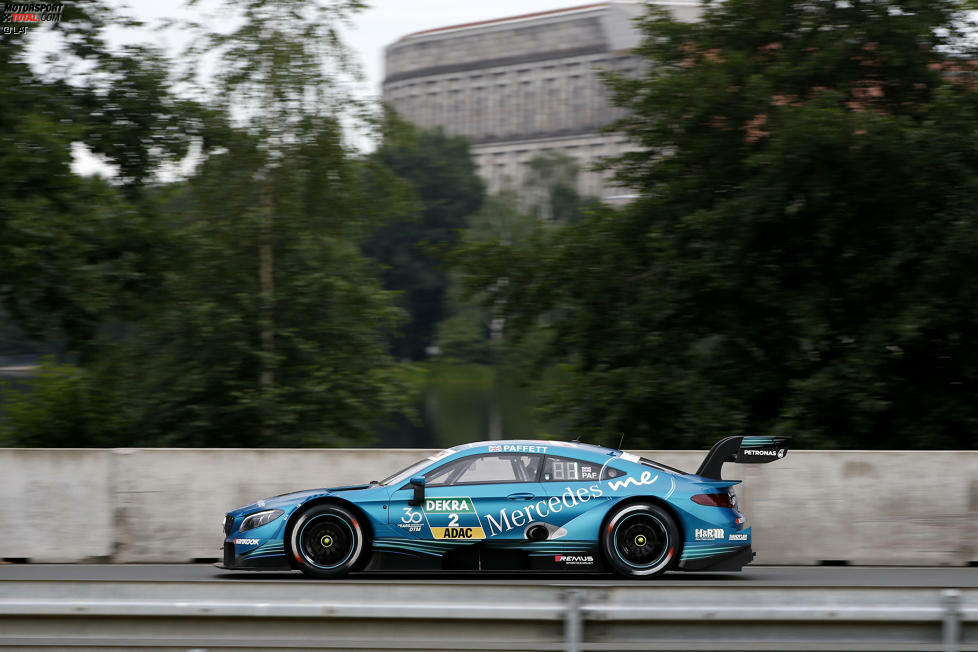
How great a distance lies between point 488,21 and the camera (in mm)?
120562

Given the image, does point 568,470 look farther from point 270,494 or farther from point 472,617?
point 472,617

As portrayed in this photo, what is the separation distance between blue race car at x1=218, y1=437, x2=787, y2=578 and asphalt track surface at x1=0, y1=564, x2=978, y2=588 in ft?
0.57

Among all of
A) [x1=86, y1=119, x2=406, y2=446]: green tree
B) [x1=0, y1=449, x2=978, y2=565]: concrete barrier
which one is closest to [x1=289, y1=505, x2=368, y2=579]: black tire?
[x1=0, y1=449, x2=978, y2=565]: concrete barrier

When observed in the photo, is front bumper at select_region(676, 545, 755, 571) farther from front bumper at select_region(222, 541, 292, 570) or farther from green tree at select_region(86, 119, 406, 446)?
green tree at select_region(86, 119, 406, 446)

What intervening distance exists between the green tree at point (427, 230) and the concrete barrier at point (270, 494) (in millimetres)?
29095

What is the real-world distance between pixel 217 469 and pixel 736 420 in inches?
333

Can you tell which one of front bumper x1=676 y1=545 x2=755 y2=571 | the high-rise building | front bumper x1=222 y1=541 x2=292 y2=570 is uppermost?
the high-rise building

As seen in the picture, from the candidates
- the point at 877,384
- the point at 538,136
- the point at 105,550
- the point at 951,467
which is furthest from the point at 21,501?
the point at 538,136

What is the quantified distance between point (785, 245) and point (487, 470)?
9385 mm

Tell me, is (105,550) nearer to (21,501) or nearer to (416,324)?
(21,501)

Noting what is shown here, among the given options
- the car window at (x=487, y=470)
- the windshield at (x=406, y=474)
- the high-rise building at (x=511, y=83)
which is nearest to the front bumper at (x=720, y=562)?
the car window at (x=487, y=470)

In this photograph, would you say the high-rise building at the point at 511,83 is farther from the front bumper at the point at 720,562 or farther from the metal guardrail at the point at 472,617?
the metal guardrail at the point at 472,617

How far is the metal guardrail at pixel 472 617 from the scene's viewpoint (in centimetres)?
489

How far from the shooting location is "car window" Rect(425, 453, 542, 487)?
9398mm
